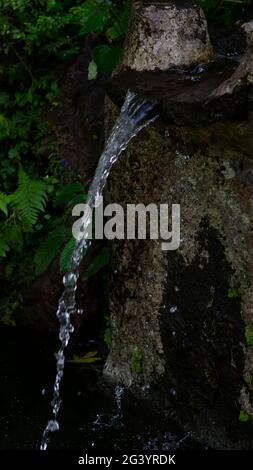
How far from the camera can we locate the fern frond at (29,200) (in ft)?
14.9

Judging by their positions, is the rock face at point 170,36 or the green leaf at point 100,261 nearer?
the rock face at point 170,36

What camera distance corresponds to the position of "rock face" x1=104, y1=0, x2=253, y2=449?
3176 millimetres

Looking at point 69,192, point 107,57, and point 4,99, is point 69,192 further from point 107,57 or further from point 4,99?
point 4,99

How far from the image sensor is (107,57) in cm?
410

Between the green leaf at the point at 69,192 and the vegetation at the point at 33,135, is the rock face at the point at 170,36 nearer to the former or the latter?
the vegetation at the point at 33,135

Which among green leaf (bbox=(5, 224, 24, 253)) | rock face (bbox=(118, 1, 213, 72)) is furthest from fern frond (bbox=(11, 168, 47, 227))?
rock face (bbox=(118, 1, 213, 72))

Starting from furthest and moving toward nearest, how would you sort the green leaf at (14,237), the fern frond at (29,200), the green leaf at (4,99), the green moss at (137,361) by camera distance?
the green leaf at (4,99)
the green leaf at (14,237)
the fern frond at (29,200)
the green moss at (137,361)

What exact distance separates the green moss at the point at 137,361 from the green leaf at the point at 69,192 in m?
1.13

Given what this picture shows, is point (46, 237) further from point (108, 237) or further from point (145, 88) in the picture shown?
point (145, 88)

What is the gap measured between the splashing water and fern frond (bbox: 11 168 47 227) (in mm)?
532

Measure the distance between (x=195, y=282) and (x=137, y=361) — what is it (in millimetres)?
724

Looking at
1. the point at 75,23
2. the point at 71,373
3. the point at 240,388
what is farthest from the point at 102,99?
the point at 240,388

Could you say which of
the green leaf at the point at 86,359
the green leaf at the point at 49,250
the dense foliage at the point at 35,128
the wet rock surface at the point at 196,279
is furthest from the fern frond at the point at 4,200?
the green leaf at the point at 86,359

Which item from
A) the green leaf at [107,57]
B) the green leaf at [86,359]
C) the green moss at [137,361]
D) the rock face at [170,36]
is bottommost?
the green moss at [137,361]
